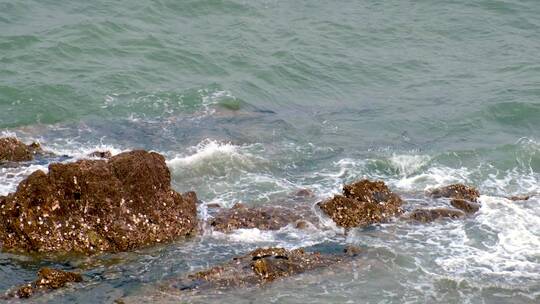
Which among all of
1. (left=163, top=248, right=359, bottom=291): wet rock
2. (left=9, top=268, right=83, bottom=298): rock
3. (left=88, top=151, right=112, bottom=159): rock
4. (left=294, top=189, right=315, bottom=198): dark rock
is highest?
(left=9, top=268, right=83, bottom=298): rock

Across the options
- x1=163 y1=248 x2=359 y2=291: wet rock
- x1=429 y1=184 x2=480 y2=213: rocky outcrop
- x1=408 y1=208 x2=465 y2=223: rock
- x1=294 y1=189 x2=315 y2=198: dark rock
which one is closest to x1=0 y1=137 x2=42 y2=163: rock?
x1=294 y1=189 x2=315 y2=198: dark rock

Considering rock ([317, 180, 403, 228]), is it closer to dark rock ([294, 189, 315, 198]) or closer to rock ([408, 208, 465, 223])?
rock ([408, 208, 465, 223])

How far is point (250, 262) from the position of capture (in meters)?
15.3

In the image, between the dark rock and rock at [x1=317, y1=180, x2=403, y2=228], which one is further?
the dark rock

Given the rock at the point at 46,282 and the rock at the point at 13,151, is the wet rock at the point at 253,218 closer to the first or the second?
the rock at the point at 46,282

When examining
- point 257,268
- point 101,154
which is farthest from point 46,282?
point 101,154

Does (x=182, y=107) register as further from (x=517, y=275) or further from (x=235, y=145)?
(x=517, y=275)

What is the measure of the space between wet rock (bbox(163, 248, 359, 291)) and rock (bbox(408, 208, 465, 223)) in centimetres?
279

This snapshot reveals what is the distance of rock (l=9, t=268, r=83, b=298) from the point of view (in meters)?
13.8

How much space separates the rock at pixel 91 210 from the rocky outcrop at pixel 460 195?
20.4 ft

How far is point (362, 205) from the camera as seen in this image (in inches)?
712

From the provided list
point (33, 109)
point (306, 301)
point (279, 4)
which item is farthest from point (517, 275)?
point (279, 4)

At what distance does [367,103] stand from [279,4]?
10.0 m

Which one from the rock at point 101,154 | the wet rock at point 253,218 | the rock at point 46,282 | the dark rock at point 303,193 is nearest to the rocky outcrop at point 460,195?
the dark rock at point 303,193
